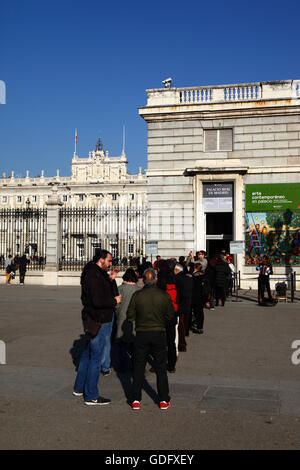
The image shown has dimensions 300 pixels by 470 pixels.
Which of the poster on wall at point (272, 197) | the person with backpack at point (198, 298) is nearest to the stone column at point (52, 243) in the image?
the poster on wall at point (272, 197)

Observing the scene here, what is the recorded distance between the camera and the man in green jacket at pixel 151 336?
19.5 ft

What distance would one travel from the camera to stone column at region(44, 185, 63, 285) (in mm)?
24453

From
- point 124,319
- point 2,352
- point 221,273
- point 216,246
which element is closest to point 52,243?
point 216,246

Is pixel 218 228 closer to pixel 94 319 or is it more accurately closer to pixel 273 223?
pixel 273 223

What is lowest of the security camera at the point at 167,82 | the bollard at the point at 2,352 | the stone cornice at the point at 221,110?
the bollard at the point at 2,352

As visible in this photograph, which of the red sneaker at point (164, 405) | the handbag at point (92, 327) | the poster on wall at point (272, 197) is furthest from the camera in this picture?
the poster on wall at point (272, 197)

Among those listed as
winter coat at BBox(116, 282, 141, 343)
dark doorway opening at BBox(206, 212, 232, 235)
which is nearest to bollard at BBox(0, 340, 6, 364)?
winter coat at BBox(116, 282, 141, 343)

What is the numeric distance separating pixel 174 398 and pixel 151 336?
0.94 metres

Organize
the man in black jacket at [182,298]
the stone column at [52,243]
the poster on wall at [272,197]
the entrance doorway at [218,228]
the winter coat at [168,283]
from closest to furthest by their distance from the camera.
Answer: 1. the winter coat at [168,283]
2. the man in black jacket at [182,298]
3. the poster on wall at [272,197]
4. the entrance doorway at [218,228]
5. the stone column at [52,243]

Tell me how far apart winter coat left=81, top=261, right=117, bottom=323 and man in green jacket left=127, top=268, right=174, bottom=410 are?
288 mm

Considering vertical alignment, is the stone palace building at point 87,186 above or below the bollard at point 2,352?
above

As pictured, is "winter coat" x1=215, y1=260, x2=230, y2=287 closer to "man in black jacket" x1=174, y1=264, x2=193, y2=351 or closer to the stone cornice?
"man in black jacket" x1=174, y1=264, x2=193, y2=351

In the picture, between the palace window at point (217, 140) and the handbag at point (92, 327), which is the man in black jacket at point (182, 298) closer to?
the handbag at point (92, 327)

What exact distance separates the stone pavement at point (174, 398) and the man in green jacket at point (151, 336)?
0.83 ft
